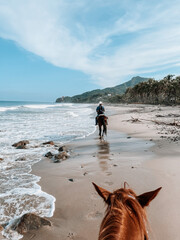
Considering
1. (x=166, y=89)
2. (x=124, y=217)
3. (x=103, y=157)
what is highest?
(x=166, y=89)

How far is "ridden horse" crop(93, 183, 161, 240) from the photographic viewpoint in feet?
3.98

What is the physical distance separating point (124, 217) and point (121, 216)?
0.03 m

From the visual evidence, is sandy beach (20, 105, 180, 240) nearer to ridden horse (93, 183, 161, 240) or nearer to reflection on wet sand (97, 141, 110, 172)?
reflection on wet sand (97, 141, 110, 172)

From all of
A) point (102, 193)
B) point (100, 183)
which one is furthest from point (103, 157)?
point (102, 193)

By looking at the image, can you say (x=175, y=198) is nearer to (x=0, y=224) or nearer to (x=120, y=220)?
(x=120, y=220)

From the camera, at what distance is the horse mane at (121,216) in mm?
1215

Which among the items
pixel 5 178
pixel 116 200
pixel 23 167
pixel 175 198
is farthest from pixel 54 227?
pixel 23 167

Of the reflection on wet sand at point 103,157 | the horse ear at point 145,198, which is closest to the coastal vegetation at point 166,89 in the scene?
the reflection on wet sand at point 103,157

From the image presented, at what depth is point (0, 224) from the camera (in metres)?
3.28

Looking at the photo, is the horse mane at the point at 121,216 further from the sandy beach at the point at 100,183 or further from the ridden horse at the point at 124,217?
the sandy beach at the point at 100,183

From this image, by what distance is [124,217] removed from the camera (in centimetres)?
130

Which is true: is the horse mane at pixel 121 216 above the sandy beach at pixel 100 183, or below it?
above

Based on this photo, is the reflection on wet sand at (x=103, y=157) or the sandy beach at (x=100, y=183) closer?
the sandy beach at (x=100, y=183)

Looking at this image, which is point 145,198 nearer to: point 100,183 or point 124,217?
point 124,217
